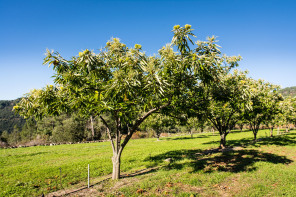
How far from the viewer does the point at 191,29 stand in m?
6.88

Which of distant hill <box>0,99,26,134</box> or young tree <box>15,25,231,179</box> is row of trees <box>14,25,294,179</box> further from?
distant hill <box>0,99,26,134</box>

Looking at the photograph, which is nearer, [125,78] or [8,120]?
[125,78]

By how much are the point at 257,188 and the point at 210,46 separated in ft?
22.1

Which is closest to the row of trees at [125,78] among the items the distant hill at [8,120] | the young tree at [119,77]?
the young tree at [119,77]

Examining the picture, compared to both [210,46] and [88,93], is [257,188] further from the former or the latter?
[88,93]

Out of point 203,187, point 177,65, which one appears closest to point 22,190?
point 203,187

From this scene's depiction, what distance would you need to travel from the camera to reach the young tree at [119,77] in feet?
22.1

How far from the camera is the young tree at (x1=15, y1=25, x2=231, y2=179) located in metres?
6.75

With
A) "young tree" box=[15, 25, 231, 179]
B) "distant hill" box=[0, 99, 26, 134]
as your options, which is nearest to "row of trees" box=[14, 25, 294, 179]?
"young tree" box=[15, 25, 231, 179]

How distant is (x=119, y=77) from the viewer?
6.63 meters

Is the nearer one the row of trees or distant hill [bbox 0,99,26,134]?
the row of trees

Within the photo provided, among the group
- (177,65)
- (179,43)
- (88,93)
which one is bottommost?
(88,93)

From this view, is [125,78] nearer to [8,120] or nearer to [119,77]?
[119,77]

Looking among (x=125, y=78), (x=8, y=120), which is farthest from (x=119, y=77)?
(x=8, y=120)
